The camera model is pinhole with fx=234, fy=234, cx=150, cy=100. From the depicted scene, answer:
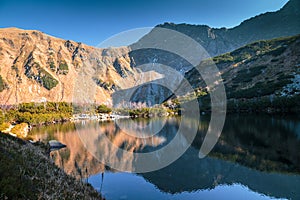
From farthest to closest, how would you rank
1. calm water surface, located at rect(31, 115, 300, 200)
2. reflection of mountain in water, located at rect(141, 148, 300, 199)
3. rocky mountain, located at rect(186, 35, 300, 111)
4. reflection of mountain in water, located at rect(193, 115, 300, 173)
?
rocky mountain, located at rect(186, 35, 300, 111) → reflection of mountain in water, located at rect(193, 115, 300, 173) → reflection of mountain in water, located at rect(141, 148, 300, 199) → calm water surface, located at rect(31, 115, 300, 200)

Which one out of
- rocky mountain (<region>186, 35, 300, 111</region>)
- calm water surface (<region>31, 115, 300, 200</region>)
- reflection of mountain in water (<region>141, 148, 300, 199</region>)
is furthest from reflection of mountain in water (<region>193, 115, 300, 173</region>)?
rocky mountain (<region>186, 35, 300, 111</region>)

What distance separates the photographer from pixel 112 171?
1298 inches

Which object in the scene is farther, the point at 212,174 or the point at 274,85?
the point at 274,85

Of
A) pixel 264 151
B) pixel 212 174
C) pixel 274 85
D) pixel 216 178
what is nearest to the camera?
pixel 216 178

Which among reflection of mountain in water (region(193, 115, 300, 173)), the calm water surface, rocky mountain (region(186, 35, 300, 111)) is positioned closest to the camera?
the calm water surface

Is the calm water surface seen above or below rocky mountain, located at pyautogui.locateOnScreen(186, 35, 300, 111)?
below

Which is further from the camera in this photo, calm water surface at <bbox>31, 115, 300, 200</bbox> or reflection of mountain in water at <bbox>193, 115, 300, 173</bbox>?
reflection of mountain in water at <bbox>193, 115, 300, 173</bbox>

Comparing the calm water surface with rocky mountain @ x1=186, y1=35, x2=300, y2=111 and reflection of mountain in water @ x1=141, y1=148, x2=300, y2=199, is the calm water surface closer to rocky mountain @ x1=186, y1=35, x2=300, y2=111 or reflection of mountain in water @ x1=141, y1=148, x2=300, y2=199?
reflection of mountain in water @ x1=141, y1=148, x2=300, y2=199

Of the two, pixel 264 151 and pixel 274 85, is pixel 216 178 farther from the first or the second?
pixel 274 85

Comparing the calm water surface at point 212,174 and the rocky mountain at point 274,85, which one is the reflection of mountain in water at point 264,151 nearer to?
the calm water surface at point 212,174

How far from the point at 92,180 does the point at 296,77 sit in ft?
502

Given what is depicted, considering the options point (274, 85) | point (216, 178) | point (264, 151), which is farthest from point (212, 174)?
point (274, 85)

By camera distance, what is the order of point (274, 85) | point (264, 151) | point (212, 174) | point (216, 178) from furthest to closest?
point (274, 85)
point (264, 151)
point (212, 174)
point (216, 178)

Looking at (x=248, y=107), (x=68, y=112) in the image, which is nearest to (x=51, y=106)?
(x=68, y=112)
